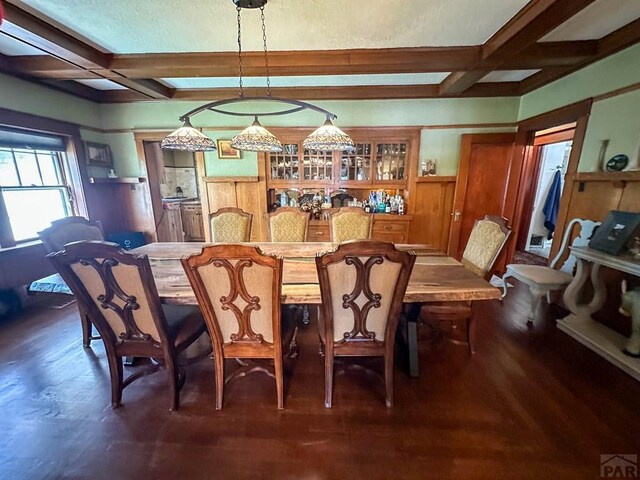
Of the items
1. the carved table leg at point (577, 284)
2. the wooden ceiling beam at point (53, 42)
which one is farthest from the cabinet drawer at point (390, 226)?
the wooden ceiling beam at point (53, 42)

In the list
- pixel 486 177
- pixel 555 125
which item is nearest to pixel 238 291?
pixel 486 177

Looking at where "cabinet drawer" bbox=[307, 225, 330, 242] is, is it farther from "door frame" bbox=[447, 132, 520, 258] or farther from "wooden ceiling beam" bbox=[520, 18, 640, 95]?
"wooden ceiling beam" bbox=[520, 18, 640, 95]

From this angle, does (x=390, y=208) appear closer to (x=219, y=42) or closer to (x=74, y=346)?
(x=219, y=42)

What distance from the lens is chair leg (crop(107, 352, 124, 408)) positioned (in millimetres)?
1604

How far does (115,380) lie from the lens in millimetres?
1616

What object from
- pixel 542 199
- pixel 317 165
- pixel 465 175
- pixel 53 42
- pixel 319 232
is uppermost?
pixel 53 42

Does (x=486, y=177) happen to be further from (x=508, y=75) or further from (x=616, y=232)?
(x=616, y=232)

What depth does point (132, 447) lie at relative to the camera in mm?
1407

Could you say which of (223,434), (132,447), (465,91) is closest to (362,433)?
(223,434)

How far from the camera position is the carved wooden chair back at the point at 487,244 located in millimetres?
1944

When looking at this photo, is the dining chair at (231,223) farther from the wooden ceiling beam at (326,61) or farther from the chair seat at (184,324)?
the wooden ceiling beam at (326,61)

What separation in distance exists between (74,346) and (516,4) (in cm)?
417

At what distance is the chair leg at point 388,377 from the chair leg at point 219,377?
97cm

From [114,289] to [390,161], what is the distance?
11.6 ft
